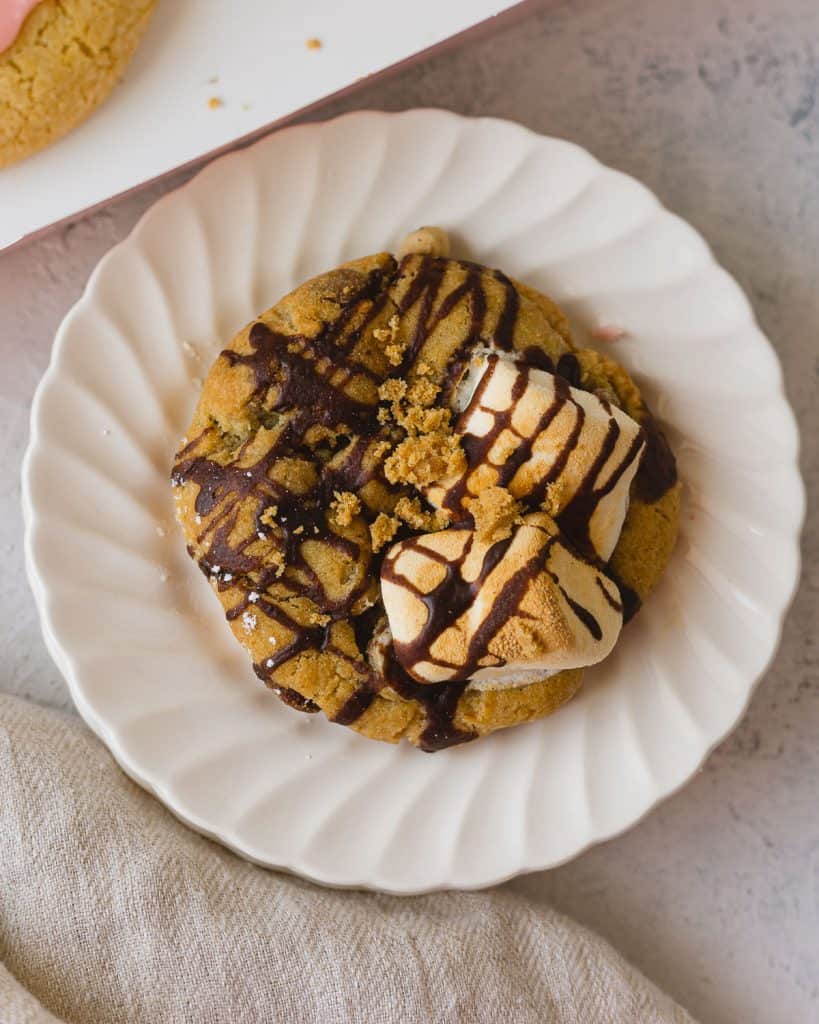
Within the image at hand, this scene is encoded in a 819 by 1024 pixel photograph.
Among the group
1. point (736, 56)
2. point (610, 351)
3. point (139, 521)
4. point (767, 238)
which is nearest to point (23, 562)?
point (139, 521)

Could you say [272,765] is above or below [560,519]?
below

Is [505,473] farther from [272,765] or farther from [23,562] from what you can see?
[23,562]

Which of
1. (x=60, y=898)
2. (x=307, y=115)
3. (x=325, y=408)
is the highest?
(x=307, y=115)

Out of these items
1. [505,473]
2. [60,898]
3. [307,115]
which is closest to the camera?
[505,473]

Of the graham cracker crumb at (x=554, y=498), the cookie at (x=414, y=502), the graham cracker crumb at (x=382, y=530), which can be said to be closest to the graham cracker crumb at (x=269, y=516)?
the cookie at (x=414, y=502)

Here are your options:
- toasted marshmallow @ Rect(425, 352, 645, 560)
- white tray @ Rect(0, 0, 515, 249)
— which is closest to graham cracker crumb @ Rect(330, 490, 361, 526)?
toasted marshmallow @ Rect(425, 352, 645, 560)

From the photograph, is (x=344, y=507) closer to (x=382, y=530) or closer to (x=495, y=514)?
(x=382, y=530)

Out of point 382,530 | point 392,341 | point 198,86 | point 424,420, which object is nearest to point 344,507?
point 382,530
